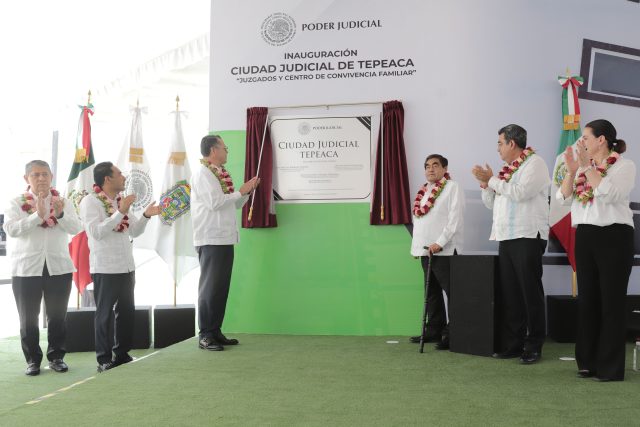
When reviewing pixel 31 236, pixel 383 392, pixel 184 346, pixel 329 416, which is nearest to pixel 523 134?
pixel 383 392

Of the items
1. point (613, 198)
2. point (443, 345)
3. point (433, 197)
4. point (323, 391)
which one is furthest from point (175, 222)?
point (613, 198)

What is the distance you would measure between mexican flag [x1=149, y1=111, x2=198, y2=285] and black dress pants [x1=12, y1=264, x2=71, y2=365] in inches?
56.2

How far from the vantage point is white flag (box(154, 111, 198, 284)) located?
20.0ft

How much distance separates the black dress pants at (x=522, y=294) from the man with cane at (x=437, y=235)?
0.55 meters

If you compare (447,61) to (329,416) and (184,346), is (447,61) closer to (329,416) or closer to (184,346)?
(184,346)

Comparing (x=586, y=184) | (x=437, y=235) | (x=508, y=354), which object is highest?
(x=586, y=184)

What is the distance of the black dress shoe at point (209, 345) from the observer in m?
4.88

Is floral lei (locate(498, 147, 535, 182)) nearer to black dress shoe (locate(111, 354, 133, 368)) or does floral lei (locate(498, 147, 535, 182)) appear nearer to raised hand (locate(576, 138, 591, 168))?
raised hand (locate(576, 138, 591, 168))

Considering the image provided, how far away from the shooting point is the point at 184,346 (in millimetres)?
5055

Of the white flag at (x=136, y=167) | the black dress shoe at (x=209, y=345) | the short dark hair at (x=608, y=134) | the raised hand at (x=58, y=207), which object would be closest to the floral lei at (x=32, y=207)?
the raised hand at (x=58, y=207)

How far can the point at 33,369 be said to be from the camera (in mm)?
4516

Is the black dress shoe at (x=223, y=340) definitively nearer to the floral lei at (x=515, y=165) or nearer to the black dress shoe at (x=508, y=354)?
the black dress shoe at (x=508, y=354)

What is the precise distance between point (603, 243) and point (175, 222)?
394cm

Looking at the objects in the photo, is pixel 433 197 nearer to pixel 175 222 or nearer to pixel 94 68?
pixel 175 222
